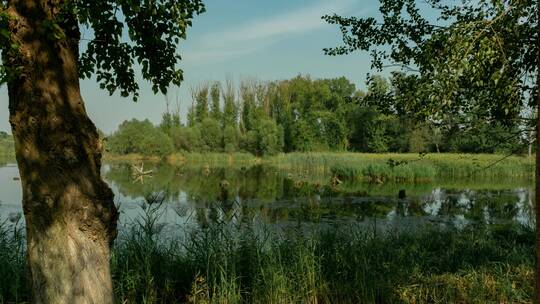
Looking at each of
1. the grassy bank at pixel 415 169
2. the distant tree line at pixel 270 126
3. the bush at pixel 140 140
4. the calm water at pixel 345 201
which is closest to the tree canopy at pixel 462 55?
the calm water at pixel 345 201

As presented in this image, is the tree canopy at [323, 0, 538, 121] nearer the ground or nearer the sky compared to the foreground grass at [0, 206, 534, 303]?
nearer the sky

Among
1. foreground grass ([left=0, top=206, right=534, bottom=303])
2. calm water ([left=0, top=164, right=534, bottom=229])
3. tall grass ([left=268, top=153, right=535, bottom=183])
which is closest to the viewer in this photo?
foreground grass ([left=0, top=206, right=534, bottom=303])

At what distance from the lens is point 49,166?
2.55m

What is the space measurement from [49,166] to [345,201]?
16059 mm

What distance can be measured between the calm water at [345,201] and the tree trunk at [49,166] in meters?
7.23

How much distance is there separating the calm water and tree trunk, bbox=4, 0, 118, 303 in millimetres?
7230

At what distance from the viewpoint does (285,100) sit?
67.2 metres

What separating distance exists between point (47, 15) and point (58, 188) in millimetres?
972

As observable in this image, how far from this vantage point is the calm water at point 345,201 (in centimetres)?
1330

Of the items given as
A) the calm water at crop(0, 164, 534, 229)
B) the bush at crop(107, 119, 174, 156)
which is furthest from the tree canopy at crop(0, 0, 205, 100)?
the bush at crop(107, 119, 174, 156)

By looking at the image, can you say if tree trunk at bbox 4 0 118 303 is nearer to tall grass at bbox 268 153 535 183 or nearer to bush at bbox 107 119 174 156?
tall grass at bbox 268 153 535 183

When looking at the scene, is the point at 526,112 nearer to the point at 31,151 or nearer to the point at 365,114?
the point at 31,151

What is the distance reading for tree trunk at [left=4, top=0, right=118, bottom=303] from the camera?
2.54 m

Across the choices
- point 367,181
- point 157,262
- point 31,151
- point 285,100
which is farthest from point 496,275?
point 285,100
